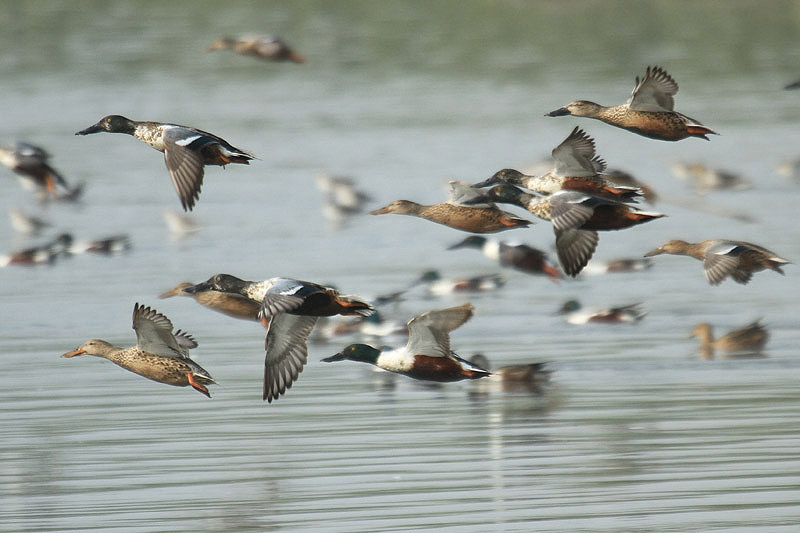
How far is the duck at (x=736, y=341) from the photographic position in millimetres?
14930

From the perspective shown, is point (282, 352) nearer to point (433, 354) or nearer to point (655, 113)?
point (433, 354)

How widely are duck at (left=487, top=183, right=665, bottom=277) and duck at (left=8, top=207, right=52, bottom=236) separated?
13964 millimetres

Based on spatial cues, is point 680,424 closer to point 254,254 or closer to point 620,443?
point 620,443

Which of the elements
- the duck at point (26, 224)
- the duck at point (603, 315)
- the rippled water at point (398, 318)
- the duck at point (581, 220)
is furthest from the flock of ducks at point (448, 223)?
the duck at point (26, 224)

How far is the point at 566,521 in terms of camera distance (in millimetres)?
10156

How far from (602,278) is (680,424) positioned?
6749mm

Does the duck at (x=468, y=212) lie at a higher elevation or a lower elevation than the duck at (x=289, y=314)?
higher

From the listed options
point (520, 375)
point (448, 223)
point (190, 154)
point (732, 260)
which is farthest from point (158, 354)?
point (520, 375)

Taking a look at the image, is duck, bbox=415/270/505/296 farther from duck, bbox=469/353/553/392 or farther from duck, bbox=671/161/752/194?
duck, bbox=671/161/752/194

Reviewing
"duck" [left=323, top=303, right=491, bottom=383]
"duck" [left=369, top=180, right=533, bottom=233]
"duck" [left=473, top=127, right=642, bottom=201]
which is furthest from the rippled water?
"duck" [left=473, top=127, right=642, bottom=201]

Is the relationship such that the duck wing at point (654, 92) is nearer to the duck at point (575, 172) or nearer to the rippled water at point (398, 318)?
the duck at point (575, 172)

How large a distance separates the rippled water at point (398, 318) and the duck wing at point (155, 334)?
1.06m

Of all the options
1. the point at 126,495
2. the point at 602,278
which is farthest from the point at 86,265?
the point at 126,495

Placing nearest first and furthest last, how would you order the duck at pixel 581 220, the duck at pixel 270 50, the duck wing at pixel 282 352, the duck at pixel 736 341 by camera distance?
the duck at pixel 581 220 → the duck wing at pixel 282 352 → the duck at pixel 736 341 → the duck at pixel 270 50
